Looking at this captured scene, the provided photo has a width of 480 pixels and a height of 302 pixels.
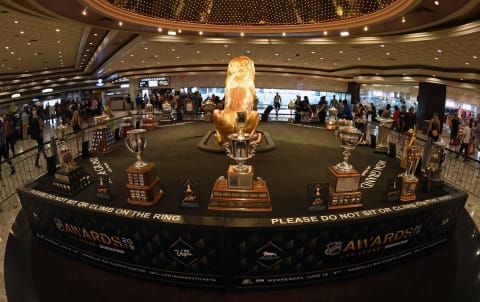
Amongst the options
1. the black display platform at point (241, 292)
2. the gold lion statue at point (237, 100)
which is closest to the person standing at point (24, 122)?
the gold lion statue at point (237, 100)

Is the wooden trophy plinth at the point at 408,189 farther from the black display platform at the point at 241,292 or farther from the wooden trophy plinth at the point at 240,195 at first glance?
the wooden trophy plinth at the point at 240,195

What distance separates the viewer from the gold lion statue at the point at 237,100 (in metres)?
6.38

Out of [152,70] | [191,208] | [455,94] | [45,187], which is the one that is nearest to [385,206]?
[191,208]

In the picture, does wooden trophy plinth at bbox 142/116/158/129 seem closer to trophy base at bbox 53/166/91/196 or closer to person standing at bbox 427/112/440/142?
trophy base at bbox 53/166/91/196

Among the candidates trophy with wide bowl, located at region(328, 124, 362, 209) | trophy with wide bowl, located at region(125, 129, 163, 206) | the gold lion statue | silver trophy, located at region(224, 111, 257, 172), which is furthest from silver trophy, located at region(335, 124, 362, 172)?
the gold lion statue

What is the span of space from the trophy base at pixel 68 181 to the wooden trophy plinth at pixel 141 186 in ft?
2.98

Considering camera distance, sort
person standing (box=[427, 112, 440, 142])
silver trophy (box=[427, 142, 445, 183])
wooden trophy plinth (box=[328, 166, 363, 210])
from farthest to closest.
Answer: 1. person standing (box=[427, 112, 440, 142])
2. silver trophy (box=[427, 142, 445, 183])
3. wooden trophy plinth (box=[328, 166, 363, 210])

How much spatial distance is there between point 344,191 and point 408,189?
2.88 ft

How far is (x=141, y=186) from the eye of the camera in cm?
377

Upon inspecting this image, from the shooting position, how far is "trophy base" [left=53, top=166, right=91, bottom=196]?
4.04m

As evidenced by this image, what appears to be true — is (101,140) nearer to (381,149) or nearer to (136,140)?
(136,140)

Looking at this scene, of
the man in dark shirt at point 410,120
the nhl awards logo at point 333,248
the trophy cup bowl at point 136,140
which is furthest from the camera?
the man in dark shirt at point 410,120

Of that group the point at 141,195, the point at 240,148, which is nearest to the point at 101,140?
the point at 141,195

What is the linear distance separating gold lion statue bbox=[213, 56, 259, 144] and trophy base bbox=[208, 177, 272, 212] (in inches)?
106
